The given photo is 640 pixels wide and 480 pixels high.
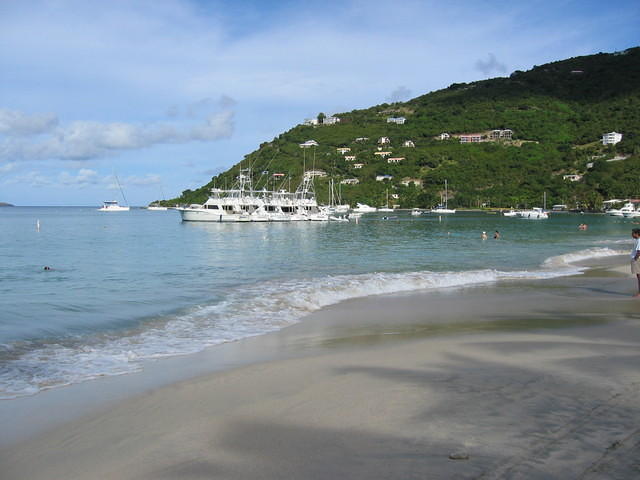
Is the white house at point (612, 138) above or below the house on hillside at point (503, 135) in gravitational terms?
below

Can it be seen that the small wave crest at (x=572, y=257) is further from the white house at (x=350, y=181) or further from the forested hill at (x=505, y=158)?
the white house at (x=350, y=181)

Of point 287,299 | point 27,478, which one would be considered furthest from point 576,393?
point 287,299

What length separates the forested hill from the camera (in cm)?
14425

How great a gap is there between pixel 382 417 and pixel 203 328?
6.13 m

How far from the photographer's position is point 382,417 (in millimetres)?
5352

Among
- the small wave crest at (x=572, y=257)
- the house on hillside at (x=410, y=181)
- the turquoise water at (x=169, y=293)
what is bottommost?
the small wave crest at (x=572, y=257)

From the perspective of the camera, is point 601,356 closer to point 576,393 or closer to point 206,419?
point 576,393

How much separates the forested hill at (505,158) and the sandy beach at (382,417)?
401 feet

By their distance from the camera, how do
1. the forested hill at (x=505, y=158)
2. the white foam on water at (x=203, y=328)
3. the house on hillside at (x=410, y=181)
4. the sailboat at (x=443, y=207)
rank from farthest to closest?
the house on hillside at (x=410, y=181)
the forested hill at (x=505, y=158)
the sailboat at (x=443, y=207)
the white foam on water at (x=203, y=328)

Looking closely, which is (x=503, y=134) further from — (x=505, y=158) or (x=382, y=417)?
(x=382, y=417)

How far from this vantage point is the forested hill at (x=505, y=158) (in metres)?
144

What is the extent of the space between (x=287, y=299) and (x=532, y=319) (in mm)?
5960

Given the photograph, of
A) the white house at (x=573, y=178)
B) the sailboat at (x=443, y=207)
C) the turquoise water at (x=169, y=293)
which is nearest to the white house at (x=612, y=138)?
the white house at (x=573, y=178)

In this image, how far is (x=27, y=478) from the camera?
14.5ft
